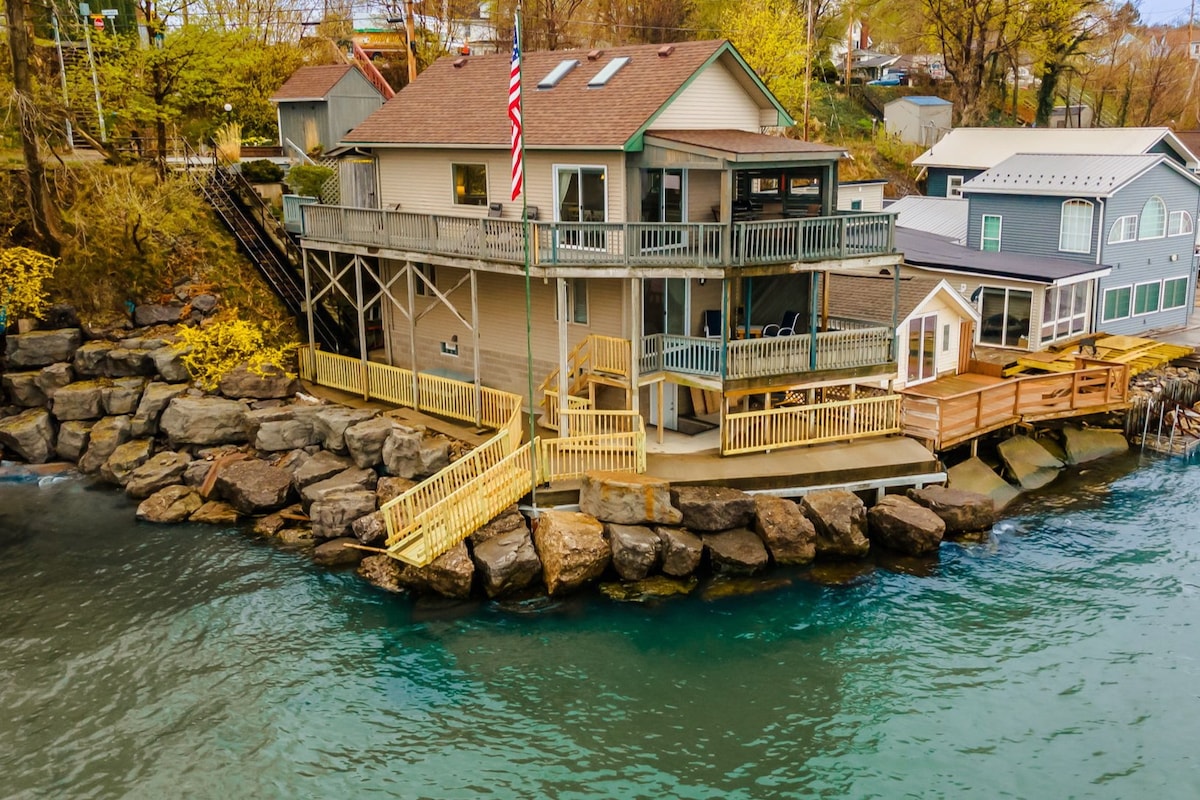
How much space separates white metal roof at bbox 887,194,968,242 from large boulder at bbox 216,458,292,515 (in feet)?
86.1

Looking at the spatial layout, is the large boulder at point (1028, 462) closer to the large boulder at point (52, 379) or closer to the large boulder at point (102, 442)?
the large boulder at point (102, 442)

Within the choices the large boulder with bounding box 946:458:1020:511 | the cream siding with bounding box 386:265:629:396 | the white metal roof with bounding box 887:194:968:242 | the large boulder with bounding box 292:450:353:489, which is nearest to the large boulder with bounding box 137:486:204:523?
the large boulder with bounding box 292:450:353:489

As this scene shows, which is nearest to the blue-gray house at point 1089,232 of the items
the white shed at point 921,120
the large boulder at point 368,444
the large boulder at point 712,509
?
the large boulder at point 712,509

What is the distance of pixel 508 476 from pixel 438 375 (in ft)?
23.7

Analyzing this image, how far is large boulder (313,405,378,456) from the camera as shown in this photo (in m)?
25.8

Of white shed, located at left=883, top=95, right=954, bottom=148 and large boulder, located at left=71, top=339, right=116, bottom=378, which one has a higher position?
white shed, located at left=883, top=95, right=954, bottom=148

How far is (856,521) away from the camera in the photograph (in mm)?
22359

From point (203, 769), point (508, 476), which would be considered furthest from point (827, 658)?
point (203, 769)

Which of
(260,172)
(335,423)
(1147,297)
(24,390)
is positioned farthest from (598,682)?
(1147,297)

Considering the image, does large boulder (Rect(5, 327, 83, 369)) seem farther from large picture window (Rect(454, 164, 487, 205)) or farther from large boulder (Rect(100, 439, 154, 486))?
large picture window (Rect(454, 164, 487, 205))

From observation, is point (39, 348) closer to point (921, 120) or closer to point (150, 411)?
point (150, 411)

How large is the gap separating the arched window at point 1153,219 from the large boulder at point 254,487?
31.2 meters

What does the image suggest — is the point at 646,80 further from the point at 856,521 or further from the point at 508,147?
the point at 856,521

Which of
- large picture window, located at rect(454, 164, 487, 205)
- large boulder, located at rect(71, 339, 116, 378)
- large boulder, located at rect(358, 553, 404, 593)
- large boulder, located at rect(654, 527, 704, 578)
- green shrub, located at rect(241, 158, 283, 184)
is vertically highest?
green shrub, located at rect(241, 158, 283, 184)
